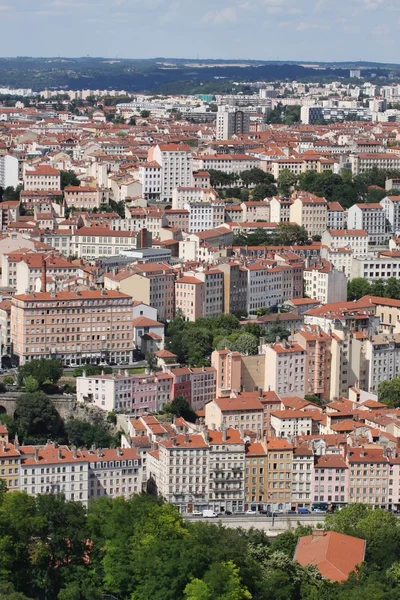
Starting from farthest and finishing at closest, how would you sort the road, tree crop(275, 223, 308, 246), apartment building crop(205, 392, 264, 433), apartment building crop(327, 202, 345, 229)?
apartment building crop(327, 202, 345, 229) → tree crop(275, 223, 308, 246) → apartment building crop(205, 392, 264, 433) → the road

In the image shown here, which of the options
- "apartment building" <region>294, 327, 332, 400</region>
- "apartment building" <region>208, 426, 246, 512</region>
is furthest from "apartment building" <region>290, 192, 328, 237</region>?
"apartment building" <region>208, 426, 246, 512</region>

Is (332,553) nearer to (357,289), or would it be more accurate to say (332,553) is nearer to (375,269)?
(357,289)

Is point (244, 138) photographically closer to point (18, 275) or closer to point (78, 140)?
point (78, 140)

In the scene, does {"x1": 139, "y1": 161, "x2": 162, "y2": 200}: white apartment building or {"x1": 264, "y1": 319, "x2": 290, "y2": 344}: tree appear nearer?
{"x1": 264, "y1": 319, "x2": 290, "y2": 344}: tree

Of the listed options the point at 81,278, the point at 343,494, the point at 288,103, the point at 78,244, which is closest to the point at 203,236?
the point at 78,244

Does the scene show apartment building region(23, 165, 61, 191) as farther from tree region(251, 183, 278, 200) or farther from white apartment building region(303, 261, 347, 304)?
white apartment building region(303, 261, 347, 304)

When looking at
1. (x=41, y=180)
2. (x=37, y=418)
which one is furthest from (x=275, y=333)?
(x=41, y=180)
